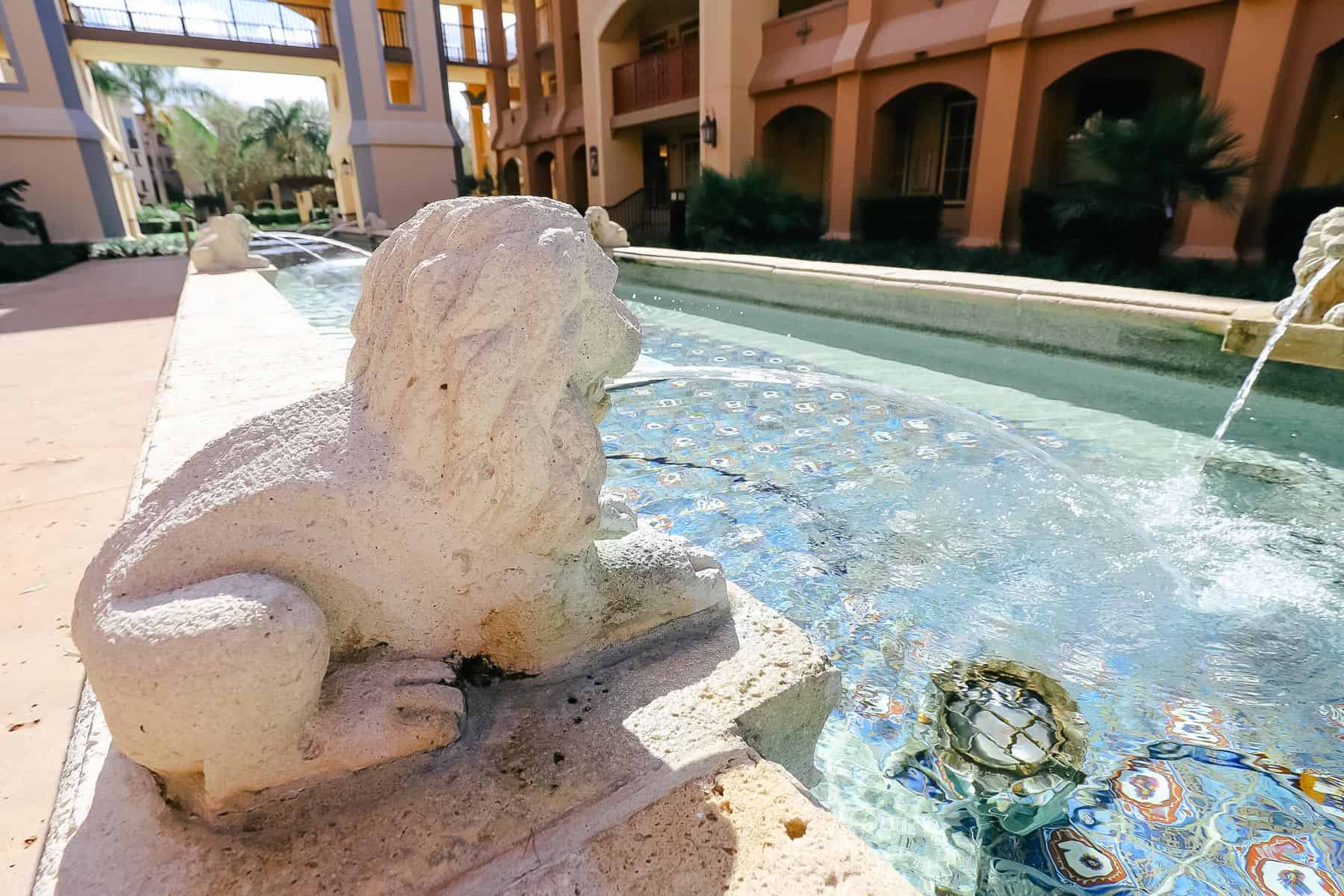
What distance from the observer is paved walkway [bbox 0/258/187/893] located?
1417 mm

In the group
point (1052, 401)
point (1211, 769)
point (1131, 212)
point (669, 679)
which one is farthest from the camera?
point (1131, 212)

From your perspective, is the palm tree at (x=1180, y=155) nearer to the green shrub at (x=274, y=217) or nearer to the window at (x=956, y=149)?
the window at (x=956, y=149)

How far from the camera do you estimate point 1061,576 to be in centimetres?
261

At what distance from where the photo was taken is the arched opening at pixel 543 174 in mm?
23594

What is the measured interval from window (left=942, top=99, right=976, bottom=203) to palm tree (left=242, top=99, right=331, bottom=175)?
36.9 metres

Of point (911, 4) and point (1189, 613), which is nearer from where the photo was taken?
point (1189, 613)

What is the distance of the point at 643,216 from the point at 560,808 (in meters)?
19.1

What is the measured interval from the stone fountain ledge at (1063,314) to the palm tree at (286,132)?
40572 mm

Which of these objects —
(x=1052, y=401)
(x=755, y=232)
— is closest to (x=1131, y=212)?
(x=1052, y=401)

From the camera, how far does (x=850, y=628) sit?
2.32m

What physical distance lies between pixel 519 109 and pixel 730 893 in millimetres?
A: 25948

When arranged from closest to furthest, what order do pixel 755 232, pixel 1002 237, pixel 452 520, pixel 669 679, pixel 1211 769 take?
pixel 452 520 → pixel 669 679 → pixel 1211 769 → pixel 1002 237 → pixel 755 232

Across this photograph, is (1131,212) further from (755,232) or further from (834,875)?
(834,875)

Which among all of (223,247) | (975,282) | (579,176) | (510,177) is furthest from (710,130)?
(510,177)
